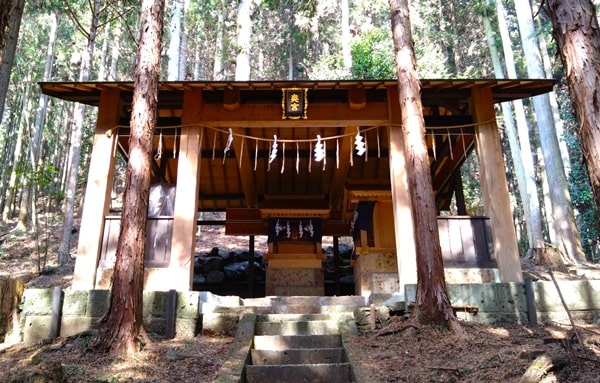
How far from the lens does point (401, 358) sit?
477 cm

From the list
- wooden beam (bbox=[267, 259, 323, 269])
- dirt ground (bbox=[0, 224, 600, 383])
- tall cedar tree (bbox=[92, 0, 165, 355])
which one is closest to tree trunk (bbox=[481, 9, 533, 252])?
wooden beam (bbox=[267, 259, 323, 269])

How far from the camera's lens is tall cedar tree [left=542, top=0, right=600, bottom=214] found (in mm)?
3527

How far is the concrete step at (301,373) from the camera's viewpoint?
460cm

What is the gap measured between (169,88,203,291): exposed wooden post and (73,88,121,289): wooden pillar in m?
1.29

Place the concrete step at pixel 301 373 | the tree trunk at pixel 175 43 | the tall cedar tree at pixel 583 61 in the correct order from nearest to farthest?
the tall cedar tree at pixel 583 61, the concrete step at pixel 301 373, the tree trunk at pixel 175 43

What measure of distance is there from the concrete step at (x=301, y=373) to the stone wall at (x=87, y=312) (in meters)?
1.86

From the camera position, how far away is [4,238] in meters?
18.6

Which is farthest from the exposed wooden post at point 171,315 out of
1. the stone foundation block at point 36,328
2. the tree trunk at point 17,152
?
the tree trunk at point 17,152

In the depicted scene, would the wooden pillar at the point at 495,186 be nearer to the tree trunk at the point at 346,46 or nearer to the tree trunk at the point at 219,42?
the tree trunk at the point at 346,46

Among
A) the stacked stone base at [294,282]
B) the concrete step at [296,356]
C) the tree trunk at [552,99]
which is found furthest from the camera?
the tree trunk at [552,99]

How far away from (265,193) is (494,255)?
7.00 metres

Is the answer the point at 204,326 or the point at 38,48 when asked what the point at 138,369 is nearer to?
the point at 204,326

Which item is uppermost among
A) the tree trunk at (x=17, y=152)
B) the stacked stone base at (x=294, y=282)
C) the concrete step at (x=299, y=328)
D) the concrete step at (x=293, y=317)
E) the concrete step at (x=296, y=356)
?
the tree trunk at (x=17, y=152)

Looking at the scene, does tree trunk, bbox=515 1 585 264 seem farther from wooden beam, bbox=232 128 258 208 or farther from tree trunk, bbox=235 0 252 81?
tree trunk, bbox=235 0 252 81
